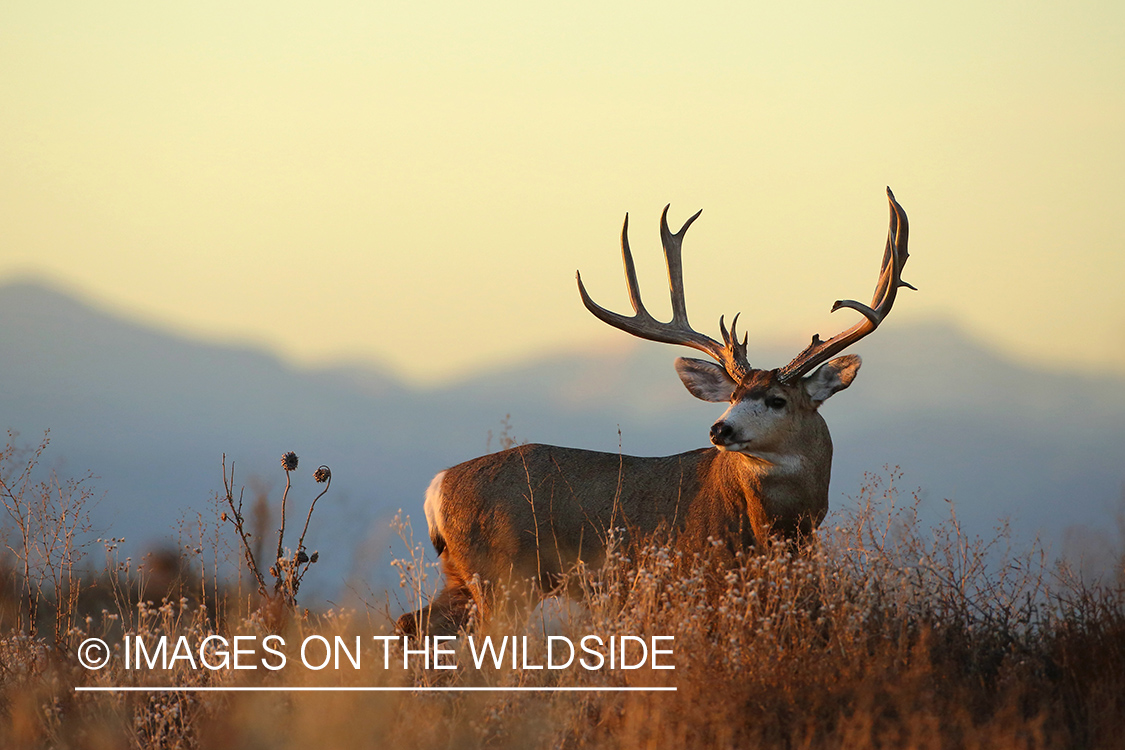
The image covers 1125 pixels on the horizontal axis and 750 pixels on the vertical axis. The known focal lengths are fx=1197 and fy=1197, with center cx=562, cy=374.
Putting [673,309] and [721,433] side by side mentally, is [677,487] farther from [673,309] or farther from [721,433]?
[673,309]

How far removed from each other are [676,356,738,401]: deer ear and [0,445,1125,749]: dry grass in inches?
59.1

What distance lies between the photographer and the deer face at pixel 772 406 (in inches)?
292

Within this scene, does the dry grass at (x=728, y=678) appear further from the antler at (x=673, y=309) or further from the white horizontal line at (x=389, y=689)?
the antler at (x=673, y=309)

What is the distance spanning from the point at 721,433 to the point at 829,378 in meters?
1.06

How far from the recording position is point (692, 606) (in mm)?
6641

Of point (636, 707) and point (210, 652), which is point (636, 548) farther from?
point (210, 652)

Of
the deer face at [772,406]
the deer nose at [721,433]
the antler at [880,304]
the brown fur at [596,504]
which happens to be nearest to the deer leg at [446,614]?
the brown fur at [596,504]

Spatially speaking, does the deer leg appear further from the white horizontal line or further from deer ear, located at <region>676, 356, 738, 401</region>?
deer ear, located at <region>676, 356, 738, 401</region>

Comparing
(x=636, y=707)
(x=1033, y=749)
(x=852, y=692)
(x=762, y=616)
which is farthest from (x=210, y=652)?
(x=1033, y=749)

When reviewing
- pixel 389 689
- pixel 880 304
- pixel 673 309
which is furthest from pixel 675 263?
pixel 389 689

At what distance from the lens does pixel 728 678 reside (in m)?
5.68

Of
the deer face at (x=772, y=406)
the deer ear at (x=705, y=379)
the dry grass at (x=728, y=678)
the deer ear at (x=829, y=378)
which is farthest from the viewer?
the deer ear at (x=705, y=379)

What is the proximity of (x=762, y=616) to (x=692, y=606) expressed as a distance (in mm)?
410

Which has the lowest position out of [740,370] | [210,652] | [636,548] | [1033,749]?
[1033,749]
